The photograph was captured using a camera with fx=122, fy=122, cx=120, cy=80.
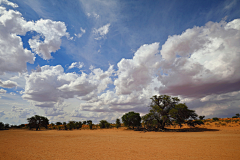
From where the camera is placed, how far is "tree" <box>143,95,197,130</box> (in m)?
34.5

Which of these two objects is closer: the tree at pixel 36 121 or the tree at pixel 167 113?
the tree at pixel 167 113

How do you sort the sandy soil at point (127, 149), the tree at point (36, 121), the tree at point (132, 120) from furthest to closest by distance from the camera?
the tree at point (36, 121), the tree at point (132, 120), the sandy soil at point (127, 149)

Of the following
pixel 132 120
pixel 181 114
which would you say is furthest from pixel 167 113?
pixel 132 120

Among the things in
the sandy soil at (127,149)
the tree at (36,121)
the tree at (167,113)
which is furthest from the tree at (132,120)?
the tree at (36,121)

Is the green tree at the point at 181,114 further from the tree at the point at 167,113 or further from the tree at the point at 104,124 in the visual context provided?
the tree at the point at 104,124

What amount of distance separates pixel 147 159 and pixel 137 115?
4268 centimetres

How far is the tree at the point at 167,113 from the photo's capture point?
1359 inches

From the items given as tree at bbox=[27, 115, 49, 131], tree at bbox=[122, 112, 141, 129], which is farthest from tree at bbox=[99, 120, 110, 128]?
tree at bbox=[27, 115, 49, 131]

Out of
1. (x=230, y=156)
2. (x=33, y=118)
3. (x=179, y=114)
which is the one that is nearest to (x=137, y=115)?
(x=179, y=114)

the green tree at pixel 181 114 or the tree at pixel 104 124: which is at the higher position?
the green tree at pixel 181 114

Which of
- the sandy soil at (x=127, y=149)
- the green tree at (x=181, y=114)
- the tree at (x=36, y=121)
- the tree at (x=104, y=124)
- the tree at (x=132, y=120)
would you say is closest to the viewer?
the sandy soil at (x=127, y=149)

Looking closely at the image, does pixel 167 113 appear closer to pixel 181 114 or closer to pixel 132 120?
pixel 181 114

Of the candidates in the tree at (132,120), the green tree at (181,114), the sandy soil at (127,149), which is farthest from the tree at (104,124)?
the sandy soil at (127,149)

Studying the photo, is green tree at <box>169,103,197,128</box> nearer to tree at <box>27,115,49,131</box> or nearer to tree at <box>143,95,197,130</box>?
tree at <box>143,95,197,130</box>
